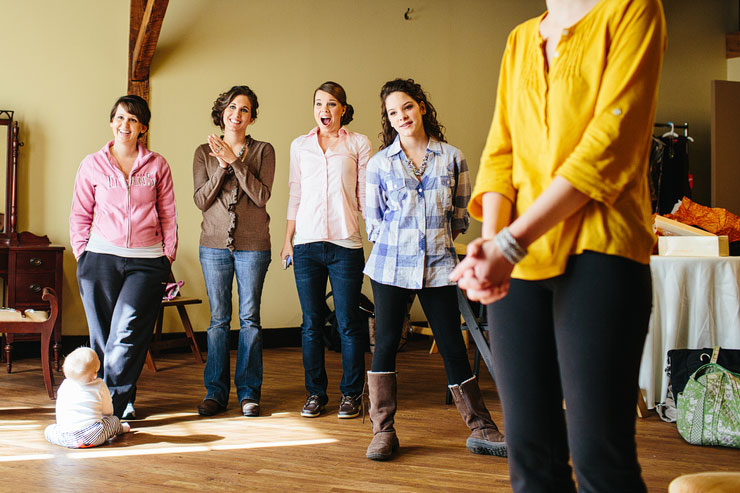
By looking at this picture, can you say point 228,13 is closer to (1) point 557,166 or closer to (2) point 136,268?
(2) point 136,268

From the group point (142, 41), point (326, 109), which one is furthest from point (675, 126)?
point (142, 41)

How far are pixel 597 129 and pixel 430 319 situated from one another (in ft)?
5.23

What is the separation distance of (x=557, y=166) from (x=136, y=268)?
225cm

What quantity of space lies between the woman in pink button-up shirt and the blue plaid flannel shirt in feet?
1.55

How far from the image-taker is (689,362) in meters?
2.78

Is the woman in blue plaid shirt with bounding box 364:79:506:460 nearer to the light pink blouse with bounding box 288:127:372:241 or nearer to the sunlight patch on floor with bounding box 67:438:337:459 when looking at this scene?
→ the sunlight patch on floor with bounding box 67:438:337:459

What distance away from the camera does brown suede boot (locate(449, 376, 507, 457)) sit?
245 centimetres

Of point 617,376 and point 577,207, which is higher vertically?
point 577,207

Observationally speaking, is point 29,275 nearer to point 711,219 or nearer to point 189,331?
point 189,331

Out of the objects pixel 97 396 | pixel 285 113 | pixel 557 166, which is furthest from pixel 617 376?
pixel 285 113

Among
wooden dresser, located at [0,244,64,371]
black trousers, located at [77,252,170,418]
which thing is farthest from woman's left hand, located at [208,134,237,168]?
wooden dresser, located at [0,244,64,371]

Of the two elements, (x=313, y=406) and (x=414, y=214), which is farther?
(x=313, y=406)

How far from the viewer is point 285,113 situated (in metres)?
5.16

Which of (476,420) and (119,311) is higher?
(119,311)
